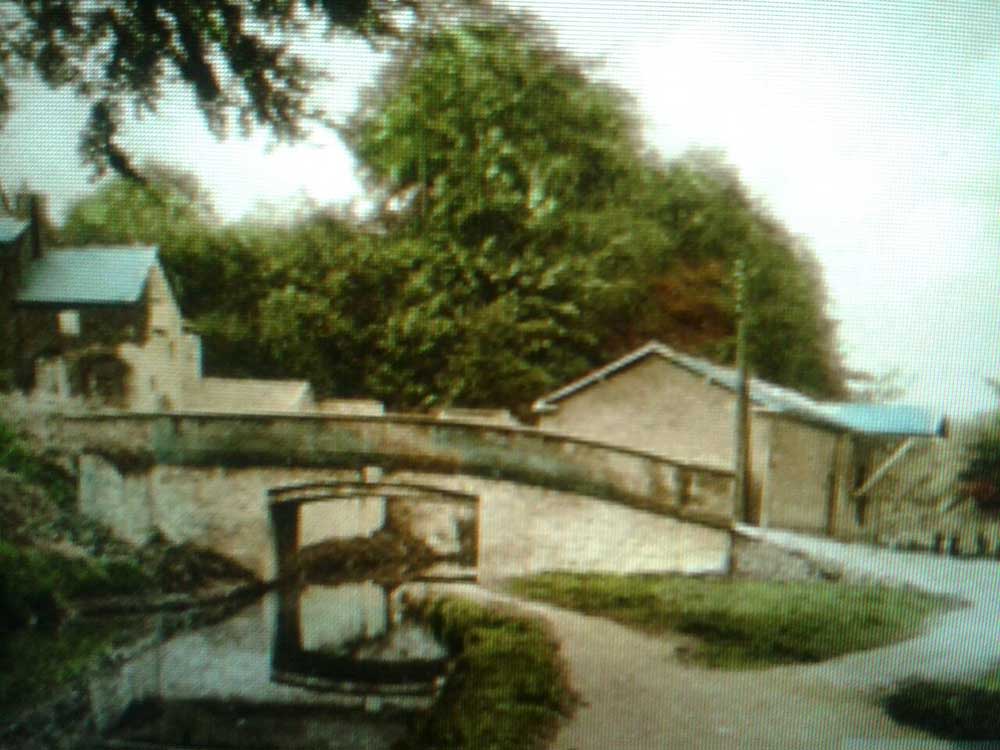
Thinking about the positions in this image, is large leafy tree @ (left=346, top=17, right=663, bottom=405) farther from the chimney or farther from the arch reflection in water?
the chimney

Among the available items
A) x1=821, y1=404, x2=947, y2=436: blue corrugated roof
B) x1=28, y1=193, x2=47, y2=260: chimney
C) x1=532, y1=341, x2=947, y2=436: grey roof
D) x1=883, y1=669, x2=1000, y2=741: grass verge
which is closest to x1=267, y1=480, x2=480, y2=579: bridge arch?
x1=532, y1=341, x2=947, y2=436: grey roof

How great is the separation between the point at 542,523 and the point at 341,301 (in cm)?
101

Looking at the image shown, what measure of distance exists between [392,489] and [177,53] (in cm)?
162

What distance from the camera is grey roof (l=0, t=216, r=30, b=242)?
3.08 m

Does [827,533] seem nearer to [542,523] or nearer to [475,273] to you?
[542,523]

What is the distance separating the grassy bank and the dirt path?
4 centimetres

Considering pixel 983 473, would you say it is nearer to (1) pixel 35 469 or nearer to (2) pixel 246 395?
(2) pixel 246 395

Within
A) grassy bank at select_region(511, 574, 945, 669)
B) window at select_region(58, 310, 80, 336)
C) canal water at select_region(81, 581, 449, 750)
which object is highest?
window at select_region(58, 310, 80, 336)

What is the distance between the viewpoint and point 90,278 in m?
3.08

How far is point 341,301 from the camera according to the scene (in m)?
3.12

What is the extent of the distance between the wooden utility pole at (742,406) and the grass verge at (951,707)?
2.29 ft

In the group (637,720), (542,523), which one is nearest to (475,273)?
(542,523)

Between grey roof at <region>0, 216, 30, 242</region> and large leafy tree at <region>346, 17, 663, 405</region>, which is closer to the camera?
large leafy tree at <region>346, 17, 663, 405</region>

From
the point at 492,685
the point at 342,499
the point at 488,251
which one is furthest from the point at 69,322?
the point at 492,685
